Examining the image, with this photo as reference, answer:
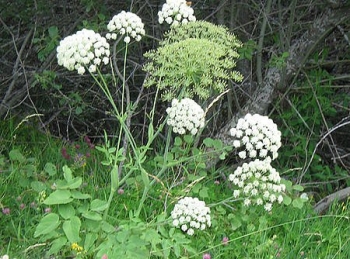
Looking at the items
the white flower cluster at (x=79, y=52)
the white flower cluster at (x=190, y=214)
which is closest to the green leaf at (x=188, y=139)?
the white flower cluster at (x=190, y=214)

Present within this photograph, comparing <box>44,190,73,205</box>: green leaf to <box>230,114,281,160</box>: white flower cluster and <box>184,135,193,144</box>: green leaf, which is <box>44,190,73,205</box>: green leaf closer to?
<box>230,114,281,160</box>: white flower cluster

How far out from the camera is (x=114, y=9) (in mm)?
5383

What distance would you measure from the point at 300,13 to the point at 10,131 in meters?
2.37

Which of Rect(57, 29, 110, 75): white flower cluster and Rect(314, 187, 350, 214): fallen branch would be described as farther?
Rect(314, 187, 350, 214): fallen branch

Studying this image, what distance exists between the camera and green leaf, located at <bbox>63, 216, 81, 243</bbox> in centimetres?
266

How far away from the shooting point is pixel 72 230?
105 inches

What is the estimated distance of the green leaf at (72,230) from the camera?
8.73 feet

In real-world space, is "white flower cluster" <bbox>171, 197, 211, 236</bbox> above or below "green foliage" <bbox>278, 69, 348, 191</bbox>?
above

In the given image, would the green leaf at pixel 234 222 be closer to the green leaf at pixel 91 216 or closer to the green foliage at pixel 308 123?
the green leaf at pixel 91 216

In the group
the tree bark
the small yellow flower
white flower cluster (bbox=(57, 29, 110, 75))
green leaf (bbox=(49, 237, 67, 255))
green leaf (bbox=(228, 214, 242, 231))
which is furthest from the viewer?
the tree bark

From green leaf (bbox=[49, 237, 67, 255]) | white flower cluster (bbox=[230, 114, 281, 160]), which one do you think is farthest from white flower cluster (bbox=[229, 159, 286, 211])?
green leaf (bbox=[49, 237, 67, 255])

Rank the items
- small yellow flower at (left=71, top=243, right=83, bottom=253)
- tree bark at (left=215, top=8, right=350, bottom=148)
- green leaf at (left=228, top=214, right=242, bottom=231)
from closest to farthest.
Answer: small yellow flower at (left=71, top=243, right=83, bottom=253), green leaf at (left=228, top=214, right=242, bottom=231), tree bark at (left=215, top=8, right=350, bottom=148)

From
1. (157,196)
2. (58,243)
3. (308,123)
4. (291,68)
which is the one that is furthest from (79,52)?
(308,123)

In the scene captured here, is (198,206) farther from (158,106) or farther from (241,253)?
(158,106)
